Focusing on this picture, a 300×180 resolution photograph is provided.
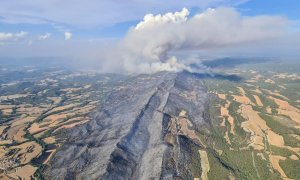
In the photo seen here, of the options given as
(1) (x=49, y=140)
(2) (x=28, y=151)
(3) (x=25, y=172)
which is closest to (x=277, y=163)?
(3) (x=25, y=172)

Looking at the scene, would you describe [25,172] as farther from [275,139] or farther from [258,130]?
[258,130]

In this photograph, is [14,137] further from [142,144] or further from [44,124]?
[142,144]

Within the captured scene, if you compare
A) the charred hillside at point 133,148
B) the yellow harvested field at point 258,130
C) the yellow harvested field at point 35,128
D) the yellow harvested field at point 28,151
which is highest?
the charred hillside at point 133,148

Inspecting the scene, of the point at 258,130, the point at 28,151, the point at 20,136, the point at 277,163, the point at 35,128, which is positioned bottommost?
the point at 35,128

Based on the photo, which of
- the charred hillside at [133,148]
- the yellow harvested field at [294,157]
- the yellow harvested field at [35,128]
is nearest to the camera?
the charred hillside at [133,148]

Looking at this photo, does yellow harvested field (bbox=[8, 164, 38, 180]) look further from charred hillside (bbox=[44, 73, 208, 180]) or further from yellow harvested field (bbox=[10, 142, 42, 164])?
yellow harvested field (bbox=[10, 142, 42, 164])

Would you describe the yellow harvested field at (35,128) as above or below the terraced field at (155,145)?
below

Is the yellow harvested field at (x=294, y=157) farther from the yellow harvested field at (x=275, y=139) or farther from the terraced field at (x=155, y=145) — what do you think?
the yellow harvested field at (x=275, y=139)

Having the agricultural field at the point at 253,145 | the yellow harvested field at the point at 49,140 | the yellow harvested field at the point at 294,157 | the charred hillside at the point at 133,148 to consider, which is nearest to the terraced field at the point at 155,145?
the charred hillside at the point at 133,148

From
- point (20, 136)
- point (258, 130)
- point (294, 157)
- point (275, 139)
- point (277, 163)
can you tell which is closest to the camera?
point (277, 163)
